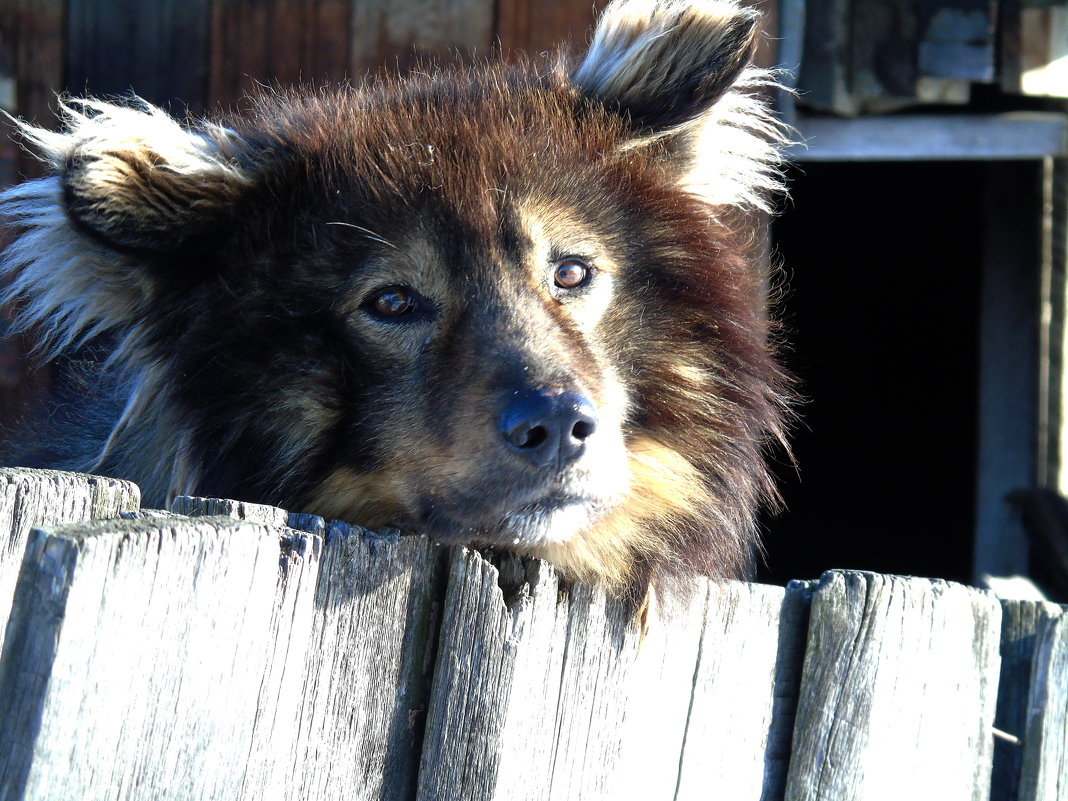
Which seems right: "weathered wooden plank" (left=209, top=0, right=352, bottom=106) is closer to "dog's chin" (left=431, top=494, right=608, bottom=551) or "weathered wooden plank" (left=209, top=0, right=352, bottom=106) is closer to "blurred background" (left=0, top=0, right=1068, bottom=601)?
"blurred background" (left=0, top=0, right=1068, bottom=601)

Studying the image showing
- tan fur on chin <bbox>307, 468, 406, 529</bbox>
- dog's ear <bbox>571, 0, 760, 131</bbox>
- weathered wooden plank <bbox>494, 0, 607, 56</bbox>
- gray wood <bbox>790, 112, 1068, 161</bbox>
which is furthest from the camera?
gray wood <bbox>790, 112, 1068, 161</bbox>

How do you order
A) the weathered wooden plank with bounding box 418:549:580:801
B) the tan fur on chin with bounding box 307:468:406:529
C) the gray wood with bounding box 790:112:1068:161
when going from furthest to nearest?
the gray wood with bounding box 790:112:1068:161
the tan fur on chin with bounding box 307:468:406:529
the weathered wooden plank with bounding box 418:549:580:801

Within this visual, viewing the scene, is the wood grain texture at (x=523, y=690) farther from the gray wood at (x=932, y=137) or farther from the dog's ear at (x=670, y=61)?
the gray wood at (x=932, y=137)

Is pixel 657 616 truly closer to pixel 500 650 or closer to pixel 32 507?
pixel 500 650

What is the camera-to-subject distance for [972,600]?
2.53 meters

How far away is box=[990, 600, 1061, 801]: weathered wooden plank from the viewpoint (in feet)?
8.31

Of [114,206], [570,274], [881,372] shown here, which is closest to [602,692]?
[570,274]

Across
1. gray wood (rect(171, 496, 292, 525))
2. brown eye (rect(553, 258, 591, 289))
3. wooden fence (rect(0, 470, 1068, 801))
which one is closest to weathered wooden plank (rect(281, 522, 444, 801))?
wooden fence (rect(0, 470, 1068, 801))

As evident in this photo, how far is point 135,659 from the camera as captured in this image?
1.65 meters

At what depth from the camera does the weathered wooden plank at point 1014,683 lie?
2533 millimetres

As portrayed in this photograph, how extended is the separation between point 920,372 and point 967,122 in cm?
471

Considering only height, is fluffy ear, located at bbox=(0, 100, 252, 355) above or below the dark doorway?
below

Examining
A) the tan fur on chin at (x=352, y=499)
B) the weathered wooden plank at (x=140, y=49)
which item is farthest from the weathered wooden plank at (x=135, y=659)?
the weathered wooden plank at (x=140, y=49)

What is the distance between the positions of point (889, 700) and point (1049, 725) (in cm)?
36
